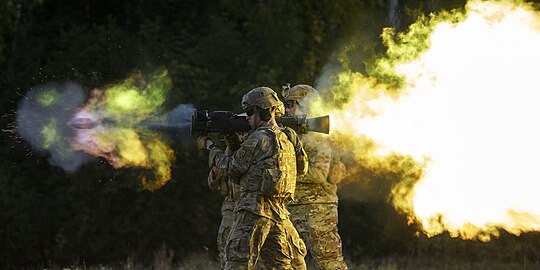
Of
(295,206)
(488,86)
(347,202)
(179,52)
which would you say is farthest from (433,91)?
(179,52)

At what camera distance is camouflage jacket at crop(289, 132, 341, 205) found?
12.6 m

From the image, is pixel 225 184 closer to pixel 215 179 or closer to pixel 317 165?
pixel 215 179

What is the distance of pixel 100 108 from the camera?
13.0 meters

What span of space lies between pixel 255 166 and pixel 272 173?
6.4 inches

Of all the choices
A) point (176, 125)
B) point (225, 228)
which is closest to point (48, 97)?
point (176, 125)

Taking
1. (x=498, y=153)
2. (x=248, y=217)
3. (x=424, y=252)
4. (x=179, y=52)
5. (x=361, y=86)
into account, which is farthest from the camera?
(x=179, y=52)

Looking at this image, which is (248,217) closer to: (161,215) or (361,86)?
(361,86)

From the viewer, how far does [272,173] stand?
36.6 ft

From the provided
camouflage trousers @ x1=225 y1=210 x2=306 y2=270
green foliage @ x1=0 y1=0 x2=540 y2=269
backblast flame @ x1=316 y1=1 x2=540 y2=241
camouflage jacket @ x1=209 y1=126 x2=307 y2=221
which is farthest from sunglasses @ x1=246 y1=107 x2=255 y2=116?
green foliage @ x1=0 y1=0 x2=540 y2=269

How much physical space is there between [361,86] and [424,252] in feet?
14.4

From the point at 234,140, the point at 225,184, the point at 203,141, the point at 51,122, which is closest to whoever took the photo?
the point at 203,141

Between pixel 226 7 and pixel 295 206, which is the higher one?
pixel 226 7

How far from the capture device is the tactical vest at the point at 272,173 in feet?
36.5

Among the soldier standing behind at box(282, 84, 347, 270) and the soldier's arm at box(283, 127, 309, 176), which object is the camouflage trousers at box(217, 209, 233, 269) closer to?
the soldier standing behind at box(282, 84, 347, 270)
